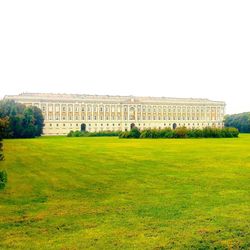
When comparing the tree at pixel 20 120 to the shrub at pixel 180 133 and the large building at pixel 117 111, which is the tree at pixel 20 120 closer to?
the shrub at pixel 180 133

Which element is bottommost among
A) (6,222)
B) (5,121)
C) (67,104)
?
(6,222)

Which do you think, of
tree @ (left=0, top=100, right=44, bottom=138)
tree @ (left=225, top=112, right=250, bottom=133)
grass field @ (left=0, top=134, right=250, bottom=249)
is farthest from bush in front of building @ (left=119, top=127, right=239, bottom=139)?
tree @ (left=225, top=112, right=250, bottom=133)

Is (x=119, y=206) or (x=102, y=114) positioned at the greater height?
(x=102, y=114)

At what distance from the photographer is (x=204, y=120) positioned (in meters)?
123

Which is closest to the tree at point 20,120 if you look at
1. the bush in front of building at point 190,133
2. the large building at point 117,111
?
the bush in front of building at point 190,133

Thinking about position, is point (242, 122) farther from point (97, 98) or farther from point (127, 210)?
point (127, 210)

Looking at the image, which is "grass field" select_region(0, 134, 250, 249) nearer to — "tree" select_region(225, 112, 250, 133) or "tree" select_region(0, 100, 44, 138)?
"tree" select_region(0, 100, 44, 138)

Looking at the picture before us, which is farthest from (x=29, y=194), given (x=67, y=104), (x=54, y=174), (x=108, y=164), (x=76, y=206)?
(x=67, y=104)

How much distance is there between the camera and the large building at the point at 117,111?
337ft

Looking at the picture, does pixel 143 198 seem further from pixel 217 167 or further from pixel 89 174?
pixel 217 167

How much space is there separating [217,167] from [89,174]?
17.8ft

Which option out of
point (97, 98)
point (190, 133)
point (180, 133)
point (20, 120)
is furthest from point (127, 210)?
point (97, 98)

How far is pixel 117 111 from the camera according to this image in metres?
112

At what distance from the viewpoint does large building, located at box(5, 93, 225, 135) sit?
10275cm
